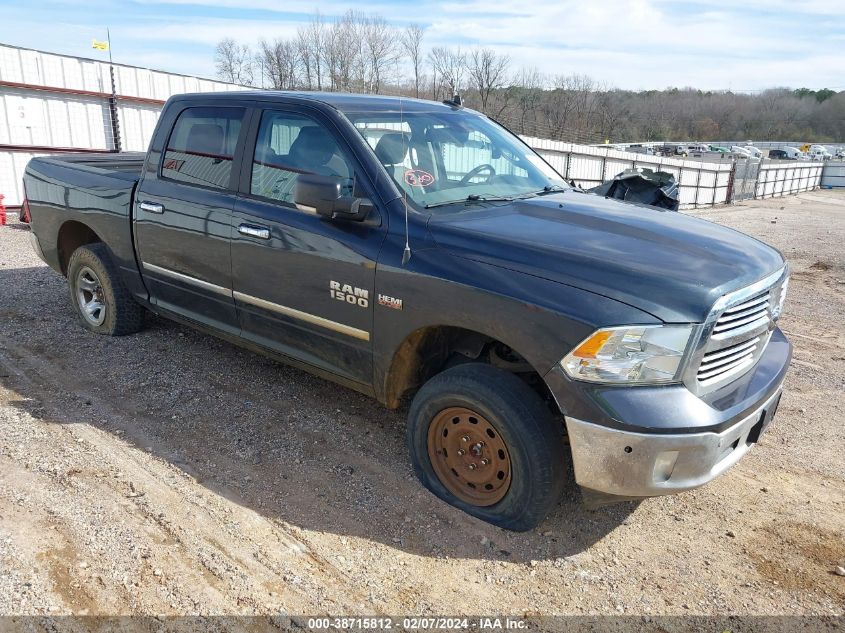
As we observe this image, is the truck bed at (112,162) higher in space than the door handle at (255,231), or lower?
higher

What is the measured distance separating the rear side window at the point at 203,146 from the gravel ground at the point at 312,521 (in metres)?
1.49

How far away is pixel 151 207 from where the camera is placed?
15.0ft

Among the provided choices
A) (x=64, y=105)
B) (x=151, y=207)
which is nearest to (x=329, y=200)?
(x=151, y=207)

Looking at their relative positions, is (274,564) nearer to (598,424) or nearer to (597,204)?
(598,424)

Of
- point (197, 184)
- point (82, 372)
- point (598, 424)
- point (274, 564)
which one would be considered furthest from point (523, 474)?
point (82, 372)

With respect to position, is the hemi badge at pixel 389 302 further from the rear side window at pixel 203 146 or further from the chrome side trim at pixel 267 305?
the rear side window at pixel 203 146

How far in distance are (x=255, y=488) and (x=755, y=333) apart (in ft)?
8.62

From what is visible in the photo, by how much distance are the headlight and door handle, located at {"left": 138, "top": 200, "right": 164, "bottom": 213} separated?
3.26m

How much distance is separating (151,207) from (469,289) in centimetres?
279

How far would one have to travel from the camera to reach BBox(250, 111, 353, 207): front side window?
360cm

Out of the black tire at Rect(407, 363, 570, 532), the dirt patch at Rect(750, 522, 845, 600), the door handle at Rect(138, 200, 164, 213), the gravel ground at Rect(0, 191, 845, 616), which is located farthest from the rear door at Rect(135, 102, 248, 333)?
the dirt patch at Rect(750, 522, 845, 600)

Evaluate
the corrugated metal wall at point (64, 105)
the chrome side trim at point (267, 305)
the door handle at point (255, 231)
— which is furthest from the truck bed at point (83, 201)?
the corrugated metal wall at point (64, 105)

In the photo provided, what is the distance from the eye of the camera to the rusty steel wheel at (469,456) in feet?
10.0

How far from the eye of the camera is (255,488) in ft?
11.2
